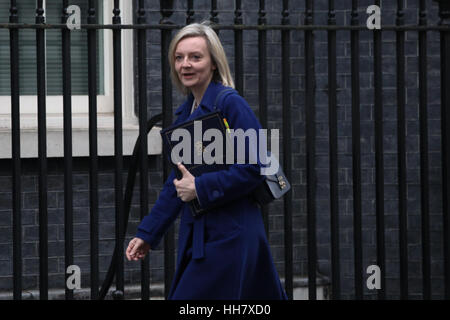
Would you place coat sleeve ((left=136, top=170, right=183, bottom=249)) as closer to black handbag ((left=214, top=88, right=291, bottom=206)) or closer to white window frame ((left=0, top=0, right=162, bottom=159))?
black handbag ((left=214, top=88, right=291, bottom=206))

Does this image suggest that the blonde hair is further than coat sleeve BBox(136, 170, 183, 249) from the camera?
No

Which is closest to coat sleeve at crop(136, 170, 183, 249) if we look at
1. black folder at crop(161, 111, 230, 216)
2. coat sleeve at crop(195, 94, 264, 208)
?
black folder at crop(161, 111, 230, 216)

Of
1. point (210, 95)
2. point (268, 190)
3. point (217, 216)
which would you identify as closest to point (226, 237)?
point (217, 216)

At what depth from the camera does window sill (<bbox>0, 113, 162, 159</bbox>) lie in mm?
6387

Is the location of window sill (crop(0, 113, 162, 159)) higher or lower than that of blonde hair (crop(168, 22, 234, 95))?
lower

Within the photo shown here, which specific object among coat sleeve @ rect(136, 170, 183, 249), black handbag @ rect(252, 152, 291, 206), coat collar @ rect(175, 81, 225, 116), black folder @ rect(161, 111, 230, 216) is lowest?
coat sleeve @ rect(136, 170, 183, 249)

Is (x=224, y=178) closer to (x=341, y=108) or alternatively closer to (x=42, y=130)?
(x=42, y=130)

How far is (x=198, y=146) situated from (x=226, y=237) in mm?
383

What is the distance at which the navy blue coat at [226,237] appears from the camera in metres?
3.66

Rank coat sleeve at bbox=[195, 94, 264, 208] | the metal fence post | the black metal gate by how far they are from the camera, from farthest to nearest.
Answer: the metal fence post, the black metal gate, coat sleeve at bbox=[195, 94, 264, 208]

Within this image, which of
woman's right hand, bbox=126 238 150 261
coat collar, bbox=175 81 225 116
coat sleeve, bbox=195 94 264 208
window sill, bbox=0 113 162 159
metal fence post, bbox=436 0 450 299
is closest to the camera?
coat sleeve, bbox=195 94 264 208

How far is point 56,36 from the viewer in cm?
684
